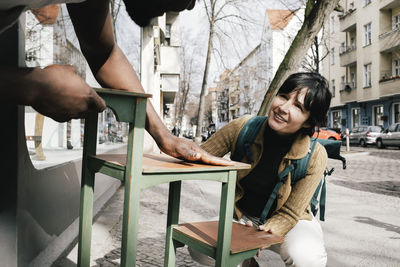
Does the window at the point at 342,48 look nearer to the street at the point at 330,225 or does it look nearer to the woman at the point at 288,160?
the street at the point at 330,225

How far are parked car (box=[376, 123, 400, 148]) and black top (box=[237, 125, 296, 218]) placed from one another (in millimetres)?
20132

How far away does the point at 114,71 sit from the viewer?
1.39 metres

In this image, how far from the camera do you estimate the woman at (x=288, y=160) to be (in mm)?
1934

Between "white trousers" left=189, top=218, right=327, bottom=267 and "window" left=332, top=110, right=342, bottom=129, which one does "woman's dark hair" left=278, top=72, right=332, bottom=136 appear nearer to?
"white trousers" left=189, top=218, right=327, bottom=267

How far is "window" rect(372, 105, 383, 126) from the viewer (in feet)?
87.7

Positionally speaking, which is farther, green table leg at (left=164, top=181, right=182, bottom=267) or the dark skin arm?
green table leg at (left=164, top=181, right=182, bottom=267)

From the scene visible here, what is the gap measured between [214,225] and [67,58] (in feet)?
6.59

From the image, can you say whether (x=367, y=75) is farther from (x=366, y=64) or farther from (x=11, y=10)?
(x=11, y=10)

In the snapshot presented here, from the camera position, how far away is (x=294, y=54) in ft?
19.6

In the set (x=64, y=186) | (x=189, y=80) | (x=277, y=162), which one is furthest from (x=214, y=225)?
(x=189, y=80)

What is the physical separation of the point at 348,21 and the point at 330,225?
96.4ft

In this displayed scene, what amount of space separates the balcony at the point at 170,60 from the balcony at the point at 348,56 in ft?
58.3

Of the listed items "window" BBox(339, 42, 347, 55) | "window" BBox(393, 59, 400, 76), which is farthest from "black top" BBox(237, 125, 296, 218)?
"window" BBox(339, 42, 347, 55)

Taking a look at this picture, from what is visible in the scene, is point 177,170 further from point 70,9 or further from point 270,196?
point 270,196
